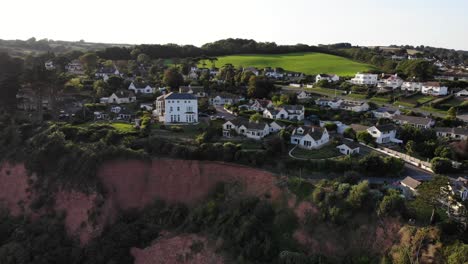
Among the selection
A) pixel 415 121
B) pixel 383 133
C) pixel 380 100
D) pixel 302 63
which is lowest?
pixel 383 133

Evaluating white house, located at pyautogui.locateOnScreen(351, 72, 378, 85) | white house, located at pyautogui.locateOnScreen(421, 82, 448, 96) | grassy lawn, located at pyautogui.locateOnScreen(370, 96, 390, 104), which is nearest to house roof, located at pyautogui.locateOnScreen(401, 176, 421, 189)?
grassy lawn, located at pyautogui.locateOnScreen(370, 96, 390, 104)

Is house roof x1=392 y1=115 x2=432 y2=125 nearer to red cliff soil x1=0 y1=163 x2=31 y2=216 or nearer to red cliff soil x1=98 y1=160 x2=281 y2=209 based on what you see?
red cliff soil x1=98 y1=160 x2=281 y2=209

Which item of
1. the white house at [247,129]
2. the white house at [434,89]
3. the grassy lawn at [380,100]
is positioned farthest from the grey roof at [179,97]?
the white house at [434,89]

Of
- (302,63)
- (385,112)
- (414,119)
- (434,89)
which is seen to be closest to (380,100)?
(434,89)

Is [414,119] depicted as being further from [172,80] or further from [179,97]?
[172,80]

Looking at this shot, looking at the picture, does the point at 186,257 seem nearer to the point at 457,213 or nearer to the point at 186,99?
the point at 457,213

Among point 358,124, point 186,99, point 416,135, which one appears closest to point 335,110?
point 358,124

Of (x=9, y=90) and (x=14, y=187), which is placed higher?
(x=9, y=90)
